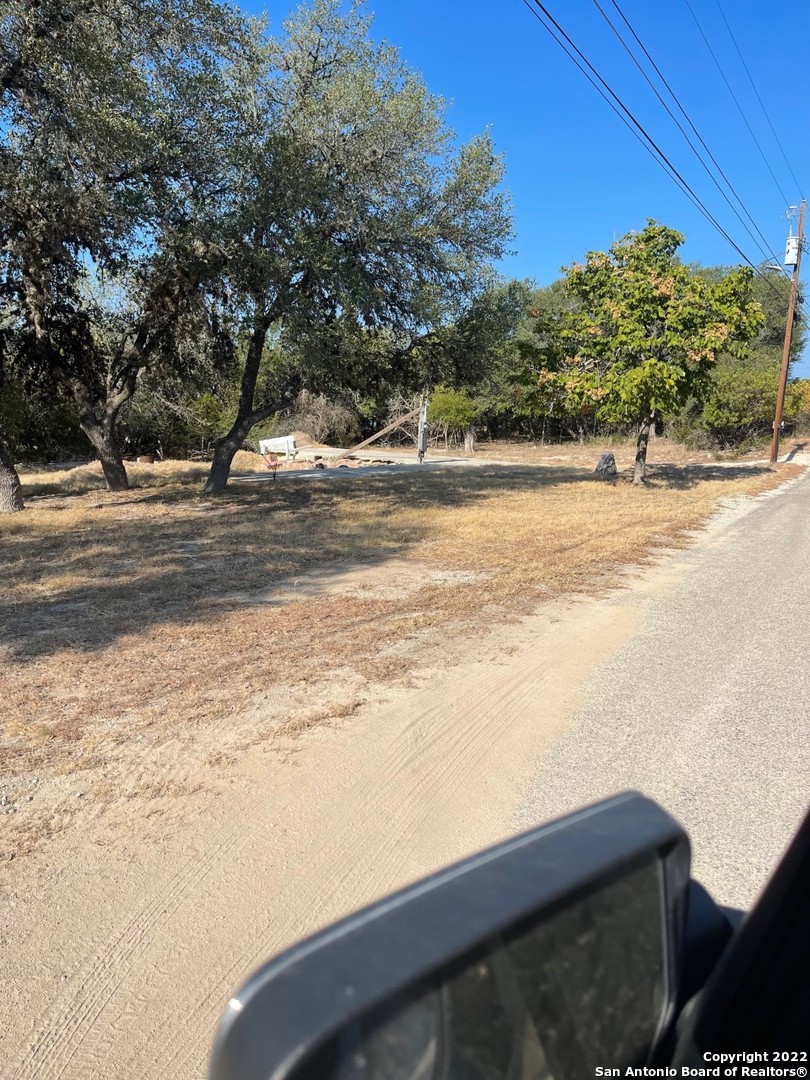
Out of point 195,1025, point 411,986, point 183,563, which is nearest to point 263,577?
point 183,563

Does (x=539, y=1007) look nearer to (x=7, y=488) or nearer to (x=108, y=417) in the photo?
(x=7, y=488)

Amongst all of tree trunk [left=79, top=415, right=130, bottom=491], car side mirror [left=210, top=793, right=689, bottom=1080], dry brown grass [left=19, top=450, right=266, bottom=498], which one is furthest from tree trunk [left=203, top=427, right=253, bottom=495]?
car side mirror [left=210, top=793, right=689, bottom=1080]

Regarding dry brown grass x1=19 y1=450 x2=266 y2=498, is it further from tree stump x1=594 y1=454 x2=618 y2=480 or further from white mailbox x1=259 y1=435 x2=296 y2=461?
tree stump x1=594 y1=454 x2=618 y2=480

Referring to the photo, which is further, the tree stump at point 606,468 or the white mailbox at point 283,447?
the white mailbox at point 283,447

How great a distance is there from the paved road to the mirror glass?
1915 mm

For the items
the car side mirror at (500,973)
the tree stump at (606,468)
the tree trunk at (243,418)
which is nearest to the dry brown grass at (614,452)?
the tree stump at (606,468)

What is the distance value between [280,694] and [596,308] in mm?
17068

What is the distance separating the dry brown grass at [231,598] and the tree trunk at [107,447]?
102 cm

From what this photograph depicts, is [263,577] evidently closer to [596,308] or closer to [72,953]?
[72,953]

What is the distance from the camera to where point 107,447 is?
16984 mm

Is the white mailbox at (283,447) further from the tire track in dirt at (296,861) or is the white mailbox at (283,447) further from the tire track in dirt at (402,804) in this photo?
the tire track in dirt at (296,861)

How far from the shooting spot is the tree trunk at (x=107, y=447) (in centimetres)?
1673

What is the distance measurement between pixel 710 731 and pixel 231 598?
186 inches

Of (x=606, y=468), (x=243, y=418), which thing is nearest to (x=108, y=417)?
(x=243, y=418)
